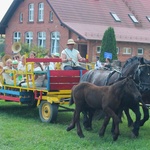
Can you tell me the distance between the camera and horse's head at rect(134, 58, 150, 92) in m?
7.89

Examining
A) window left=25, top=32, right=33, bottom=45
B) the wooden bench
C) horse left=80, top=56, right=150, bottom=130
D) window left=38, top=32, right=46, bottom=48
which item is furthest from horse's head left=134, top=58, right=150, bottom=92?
window left=25, top=32, right=33, bottom=45

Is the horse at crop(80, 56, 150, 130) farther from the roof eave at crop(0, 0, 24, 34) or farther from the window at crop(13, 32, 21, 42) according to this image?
the window at crop(13, 32, 21, 42)

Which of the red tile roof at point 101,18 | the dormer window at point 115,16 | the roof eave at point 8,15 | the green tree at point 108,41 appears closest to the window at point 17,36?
the roof eave at point 8,15

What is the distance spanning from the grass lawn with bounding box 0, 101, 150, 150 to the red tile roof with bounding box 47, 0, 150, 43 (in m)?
20.8

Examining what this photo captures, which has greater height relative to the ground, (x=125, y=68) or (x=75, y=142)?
(x=125, y=68)

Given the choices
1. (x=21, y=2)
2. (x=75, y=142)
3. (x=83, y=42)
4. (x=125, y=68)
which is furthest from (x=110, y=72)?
(x=21, y=2)

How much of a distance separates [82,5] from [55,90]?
2606 centimetres

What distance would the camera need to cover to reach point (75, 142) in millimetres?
7652

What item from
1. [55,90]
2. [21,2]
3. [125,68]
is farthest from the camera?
[21,2]

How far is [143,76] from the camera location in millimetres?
7965

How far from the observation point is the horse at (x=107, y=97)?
7.56m

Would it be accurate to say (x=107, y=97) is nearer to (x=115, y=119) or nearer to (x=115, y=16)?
(x=115, y=119)

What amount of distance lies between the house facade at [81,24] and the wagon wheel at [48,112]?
802 inches

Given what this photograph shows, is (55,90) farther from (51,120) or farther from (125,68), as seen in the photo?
(125,68)
